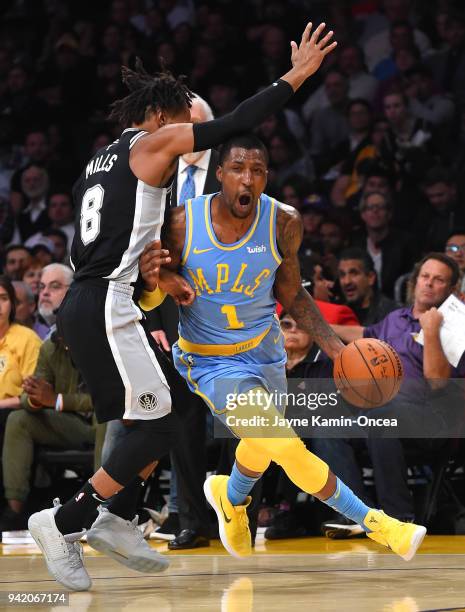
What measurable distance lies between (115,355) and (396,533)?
4.65 ft

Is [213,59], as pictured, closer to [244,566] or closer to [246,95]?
[246,95]

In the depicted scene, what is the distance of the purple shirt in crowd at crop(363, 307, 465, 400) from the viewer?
6.96 meters

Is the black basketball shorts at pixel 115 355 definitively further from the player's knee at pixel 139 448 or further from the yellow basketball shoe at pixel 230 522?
the yellow basketball shoe at pixel 230 522

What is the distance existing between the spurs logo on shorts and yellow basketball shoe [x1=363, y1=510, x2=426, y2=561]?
1084 millimetres

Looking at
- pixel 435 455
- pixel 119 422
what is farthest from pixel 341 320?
pixel 119 422

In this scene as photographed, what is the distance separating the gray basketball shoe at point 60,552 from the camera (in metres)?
4.66

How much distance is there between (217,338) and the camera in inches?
206

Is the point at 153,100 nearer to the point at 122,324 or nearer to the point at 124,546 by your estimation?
the point at 122,324

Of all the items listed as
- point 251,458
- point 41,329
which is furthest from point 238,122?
point 41,329

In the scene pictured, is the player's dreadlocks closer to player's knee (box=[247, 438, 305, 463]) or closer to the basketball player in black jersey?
the basketball player in black jersey

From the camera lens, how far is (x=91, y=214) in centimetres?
486

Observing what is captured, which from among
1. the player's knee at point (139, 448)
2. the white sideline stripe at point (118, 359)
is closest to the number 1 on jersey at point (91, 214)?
the white sideline stripe at point (118, 359)

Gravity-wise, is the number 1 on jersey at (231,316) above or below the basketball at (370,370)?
above
